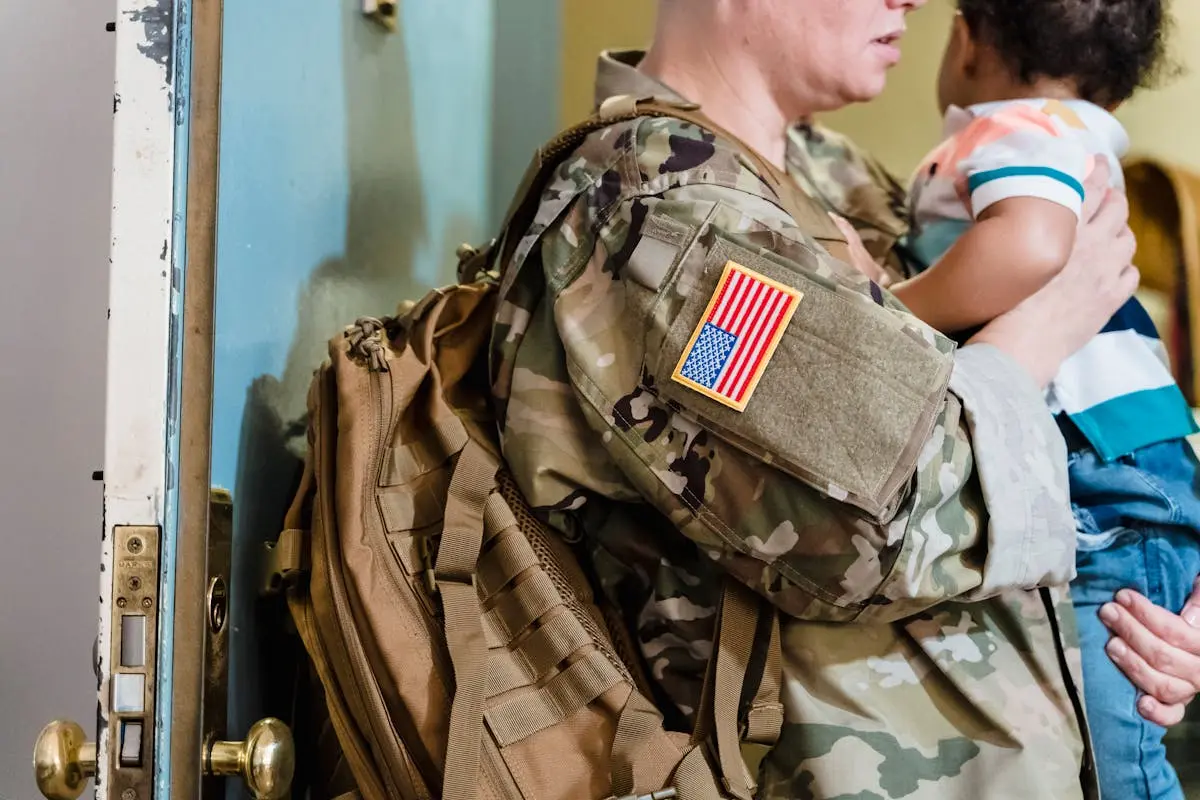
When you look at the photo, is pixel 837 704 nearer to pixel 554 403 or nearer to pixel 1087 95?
pixel 554 403

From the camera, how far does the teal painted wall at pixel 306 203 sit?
0.82 m

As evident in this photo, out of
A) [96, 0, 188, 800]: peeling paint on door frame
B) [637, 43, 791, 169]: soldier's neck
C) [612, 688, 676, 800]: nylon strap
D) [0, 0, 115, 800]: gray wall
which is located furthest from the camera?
[637, 43, 791, 169]: soldier's neck

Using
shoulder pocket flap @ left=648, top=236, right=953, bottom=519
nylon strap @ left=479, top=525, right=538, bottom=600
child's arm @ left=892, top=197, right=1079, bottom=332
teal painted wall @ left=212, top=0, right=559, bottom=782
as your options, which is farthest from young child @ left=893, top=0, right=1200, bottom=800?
teal painted wall @ left=212, top=0, right=559, bottom=782

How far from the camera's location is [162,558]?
0.65 m

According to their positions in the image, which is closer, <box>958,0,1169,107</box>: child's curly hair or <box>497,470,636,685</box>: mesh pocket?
<box>497,470,636,685</box>: mesh pocket

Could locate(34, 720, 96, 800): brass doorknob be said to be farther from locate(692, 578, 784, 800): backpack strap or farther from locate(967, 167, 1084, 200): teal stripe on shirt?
locate(967, 167, 1084, 200): teal stripe on shirt

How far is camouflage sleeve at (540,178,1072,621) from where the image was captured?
0.71 m

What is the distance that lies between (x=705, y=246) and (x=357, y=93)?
0.50 m

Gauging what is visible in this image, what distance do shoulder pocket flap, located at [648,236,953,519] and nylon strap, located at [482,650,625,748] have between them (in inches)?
7.9

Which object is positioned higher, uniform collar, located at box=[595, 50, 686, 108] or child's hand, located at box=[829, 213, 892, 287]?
uniform collar, located at box=[595, 50, 686, 108]

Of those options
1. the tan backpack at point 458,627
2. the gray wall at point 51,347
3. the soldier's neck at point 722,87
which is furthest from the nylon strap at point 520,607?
the soldier's neck at point 722,87

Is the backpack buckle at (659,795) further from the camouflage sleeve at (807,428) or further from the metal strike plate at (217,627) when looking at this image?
the metal strike plate at (217,627)

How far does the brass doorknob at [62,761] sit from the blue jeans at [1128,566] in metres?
0.77

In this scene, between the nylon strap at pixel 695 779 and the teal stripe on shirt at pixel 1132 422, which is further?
the teal stripe on shirt at pixel 1132 422
